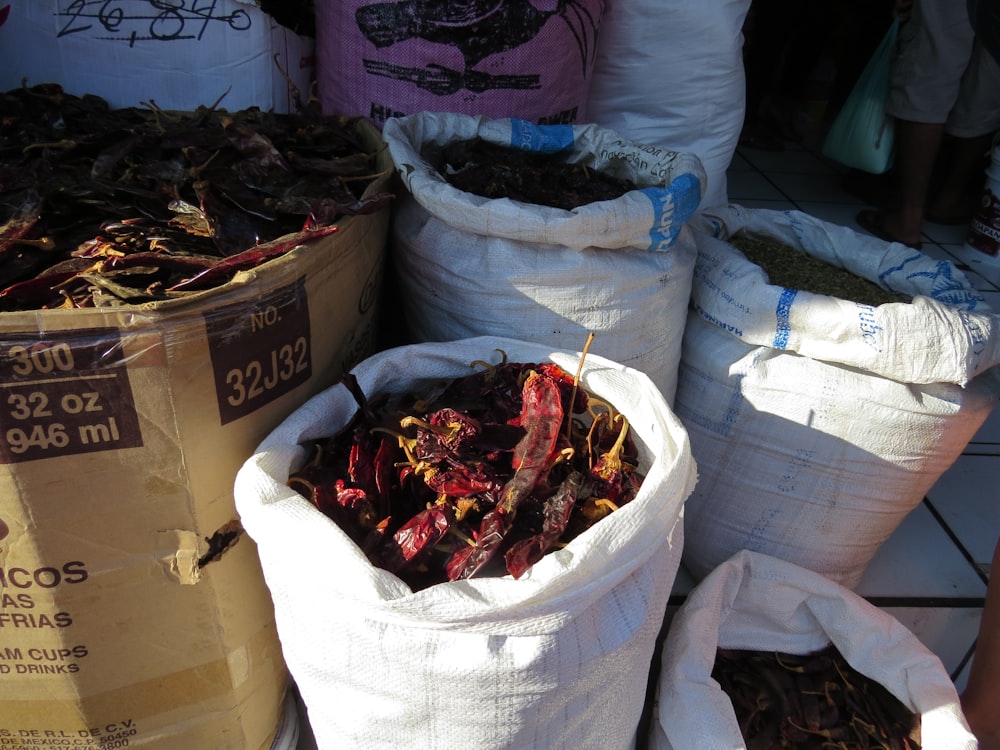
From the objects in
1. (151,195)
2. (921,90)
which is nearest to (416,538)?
(151,195)

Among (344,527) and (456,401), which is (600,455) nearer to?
(456,401)

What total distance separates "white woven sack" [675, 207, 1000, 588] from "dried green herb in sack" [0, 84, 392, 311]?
0.73 m

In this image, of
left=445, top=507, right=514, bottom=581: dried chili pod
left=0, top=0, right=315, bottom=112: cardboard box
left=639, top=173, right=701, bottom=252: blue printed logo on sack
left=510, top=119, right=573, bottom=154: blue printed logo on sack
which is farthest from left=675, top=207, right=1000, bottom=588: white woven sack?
left=0, top=0, right=315, bottom=112: cardboard box

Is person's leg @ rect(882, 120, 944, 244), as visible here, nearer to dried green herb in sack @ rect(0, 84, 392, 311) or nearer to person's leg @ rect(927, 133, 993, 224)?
person's leg @ rect(927, 133, 993, 224)

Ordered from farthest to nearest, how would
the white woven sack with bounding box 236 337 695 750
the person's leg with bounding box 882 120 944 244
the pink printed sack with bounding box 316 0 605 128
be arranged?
1. the person's leg with bounding box 882 120 944 244
2. the pink printed sack with bounding box 316 0 605 128
3. the white woven sack with bounding box 236 337 695 750

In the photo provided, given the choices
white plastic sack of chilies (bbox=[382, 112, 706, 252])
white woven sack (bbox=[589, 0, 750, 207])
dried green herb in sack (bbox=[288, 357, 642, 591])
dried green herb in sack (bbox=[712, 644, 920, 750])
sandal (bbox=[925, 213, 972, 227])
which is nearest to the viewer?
dried green herb in sack (bbox=[288, 357, 642, 591])

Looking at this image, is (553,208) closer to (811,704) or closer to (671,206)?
(671,206)

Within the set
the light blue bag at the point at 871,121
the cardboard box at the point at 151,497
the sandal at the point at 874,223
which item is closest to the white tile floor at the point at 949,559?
the cardboard box at the point at 151,497

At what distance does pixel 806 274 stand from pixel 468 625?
112cm

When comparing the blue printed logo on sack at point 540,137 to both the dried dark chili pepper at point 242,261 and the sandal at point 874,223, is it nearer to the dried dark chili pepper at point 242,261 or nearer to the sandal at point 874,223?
the dried dark chili pepper at point 242,261

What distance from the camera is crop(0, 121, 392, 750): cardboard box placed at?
0.93m

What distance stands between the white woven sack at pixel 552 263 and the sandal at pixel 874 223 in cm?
201

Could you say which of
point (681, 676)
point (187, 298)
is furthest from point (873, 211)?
point (187, 298)

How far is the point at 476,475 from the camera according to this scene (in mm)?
1084
